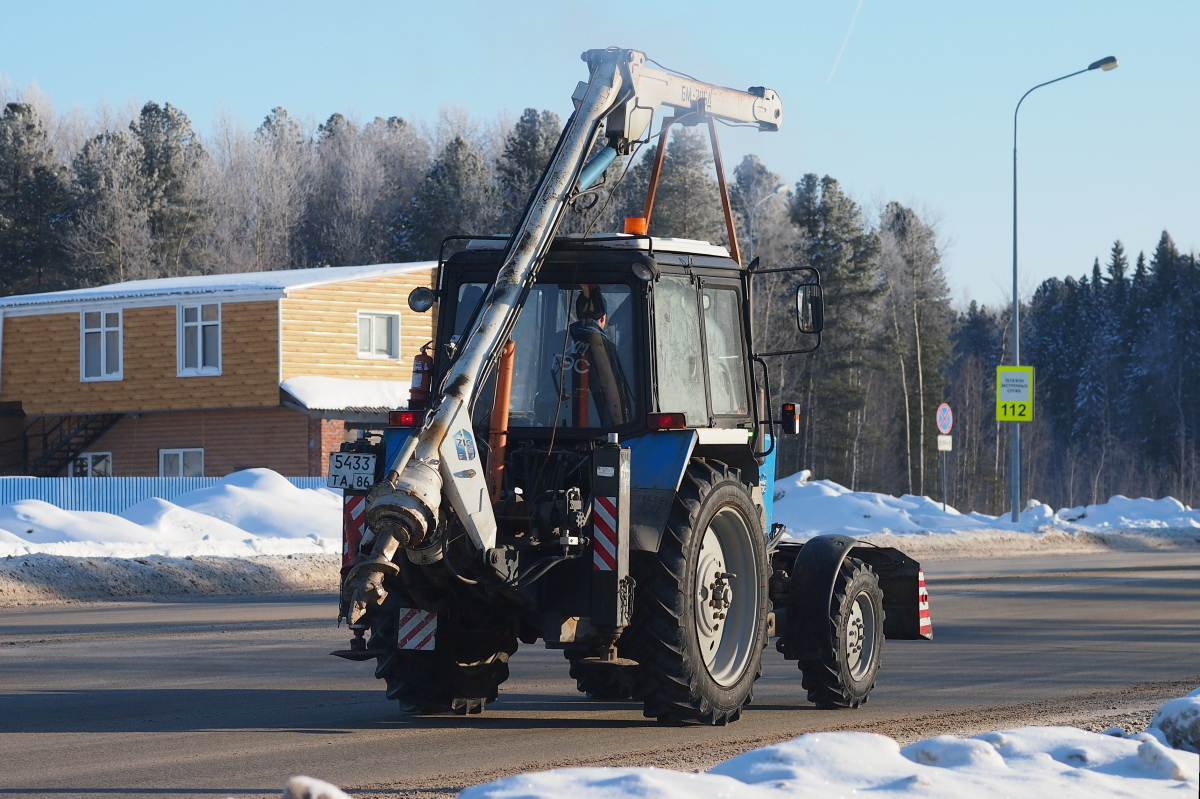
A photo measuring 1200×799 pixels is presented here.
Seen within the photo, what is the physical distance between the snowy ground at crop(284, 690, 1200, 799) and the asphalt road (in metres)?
1.21

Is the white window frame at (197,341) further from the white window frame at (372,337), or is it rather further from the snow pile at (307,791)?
the snow pile at (307,791)

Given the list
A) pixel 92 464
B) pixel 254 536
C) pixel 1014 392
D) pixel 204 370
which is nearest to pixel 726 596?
pixel 254 536

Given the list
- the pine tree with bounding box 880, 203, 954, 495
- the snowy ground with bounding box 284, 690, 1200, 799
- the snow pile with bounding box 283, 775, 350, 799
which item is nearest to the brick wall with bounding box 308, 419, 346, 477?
the snowy ground with bounding box 284, 690, 1200, 799

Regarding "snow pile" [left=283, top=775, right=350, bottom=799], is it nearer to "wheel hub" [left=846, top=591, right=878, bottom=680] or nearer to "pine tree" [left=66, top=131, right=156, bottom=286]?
"wheel hub" [left=846, top=591, right=878, bottom=680]

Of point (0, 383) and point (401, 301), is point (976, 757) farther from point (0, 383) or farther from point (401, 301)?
point (0, 383)

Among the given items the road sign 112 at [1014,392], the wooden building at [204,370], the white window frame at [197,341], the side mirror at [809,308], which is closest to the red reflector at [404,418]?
the side mirror at [809,308]

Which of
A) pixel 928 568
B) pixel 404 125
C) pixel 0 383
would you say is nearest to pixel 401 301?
pixel 0 383

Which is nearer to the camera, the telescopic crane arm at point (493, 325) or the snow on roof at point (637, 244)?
the telescopic crane arm at point (493, 325)

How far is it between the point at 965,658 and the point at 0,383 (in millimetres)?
35345

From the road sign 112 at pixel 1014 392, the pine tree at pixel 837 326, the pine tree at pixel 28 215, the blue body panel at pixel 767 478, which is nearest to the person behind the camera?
the blue body panel at pixel 767 478

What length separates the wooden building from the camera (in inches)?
1490

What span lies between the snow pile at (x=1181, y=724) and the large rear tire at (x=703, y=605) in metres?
2.44

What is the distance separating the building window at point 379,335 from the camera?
130 ft

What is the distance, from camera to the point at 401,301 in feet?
132
